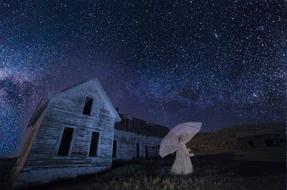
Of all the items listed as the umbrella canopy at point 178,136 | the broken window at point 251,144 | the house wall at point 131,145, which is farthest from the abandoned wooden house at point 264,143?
the house wall at point 131,145

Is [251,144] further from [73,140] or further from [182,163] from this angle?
[73,140]

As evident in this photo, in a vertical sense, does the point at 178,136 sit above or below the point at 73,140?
above

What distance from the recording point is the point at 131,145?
21891 mm

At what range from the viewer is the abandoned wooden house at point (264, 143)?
1314 cm

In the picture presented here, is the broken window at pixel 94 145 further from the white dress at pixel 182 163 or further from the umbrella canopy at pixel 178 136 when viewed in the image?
the white dress at pixel 182 163

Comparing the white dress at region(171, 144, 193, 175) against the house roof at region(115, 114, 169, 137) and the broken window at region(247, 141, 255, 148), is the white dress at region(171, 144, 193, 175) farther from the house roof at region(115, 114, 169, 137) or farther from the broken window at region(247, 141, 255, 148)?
the house roof at region(115, 114, 169, 137)

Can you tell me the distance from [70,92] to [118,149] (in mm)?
9271

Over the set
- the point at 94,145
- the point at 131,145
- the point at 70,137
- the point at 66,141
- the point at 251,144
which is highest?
the point at 251,144

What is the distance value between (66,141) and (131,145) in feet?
33.0

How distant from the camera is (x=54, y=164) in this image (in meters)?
11.9

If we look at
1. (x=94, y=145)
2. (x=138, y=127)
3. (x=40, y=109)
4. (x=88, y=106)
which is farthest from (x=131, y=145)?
(x=40, y=109)

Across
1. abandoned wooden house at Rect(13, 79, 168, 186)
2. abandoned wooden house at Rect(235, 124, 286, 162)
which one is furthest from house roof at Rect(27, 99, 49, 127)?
abandoned wooden house at Rect(235, 124, 286, 162)

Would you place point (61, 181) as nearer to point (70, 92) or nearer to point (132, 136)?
point (70, 92)

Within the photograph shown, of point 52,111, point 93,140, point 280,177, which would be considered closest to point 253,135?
point 280,177
